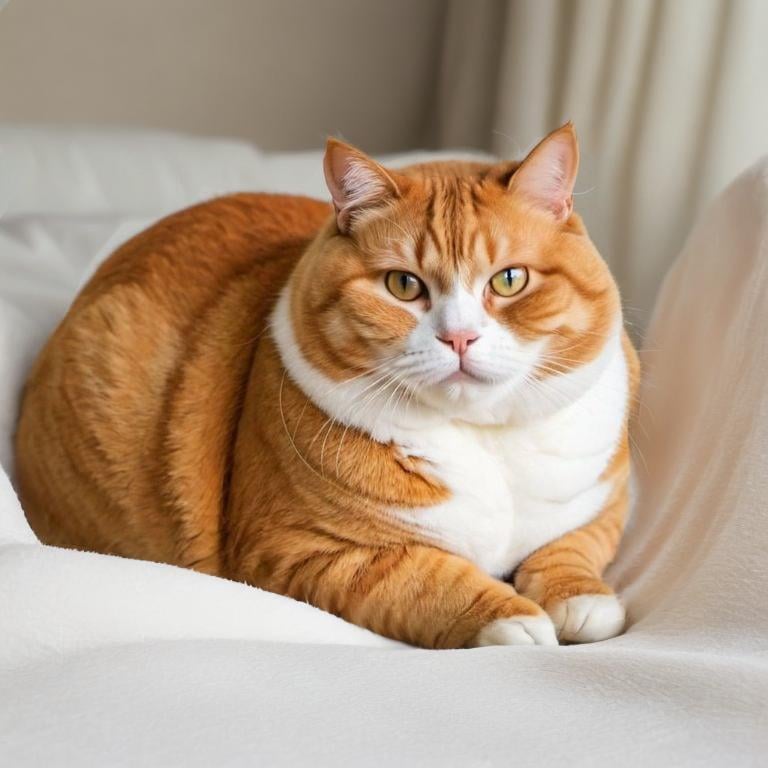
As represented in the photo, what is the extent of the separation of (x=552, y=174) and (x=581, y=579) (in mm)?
511

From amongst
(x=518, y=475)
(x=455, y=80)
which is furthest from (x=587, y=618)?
(x=455, y=80)

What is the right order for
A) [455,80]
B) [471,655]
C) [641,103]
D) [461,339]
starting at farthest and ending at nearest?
[455,80] → [641,103] → [461,339] → [471,655]

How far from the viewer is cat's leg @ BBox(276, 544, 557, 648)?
3.95 feet

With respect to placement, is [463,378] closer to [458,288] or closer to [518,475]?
[458,288]

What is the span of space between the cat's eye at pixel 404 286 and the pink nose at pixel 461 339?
0.09 m

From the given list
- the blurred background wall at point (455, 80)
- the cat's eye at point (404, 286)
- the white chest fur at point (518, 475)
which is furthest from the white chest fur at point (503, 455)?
the blurred background wall at point (455, 80)

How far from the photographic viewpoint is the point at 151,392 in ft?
4.99

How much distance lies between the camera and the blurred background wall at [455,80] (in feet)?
6.89

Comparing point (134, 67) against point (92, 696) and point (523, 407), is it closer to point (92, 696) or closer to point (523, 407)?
point (523, 407)

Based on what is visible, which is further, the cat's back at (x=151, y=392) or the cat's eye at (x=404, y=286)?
the cat's back at (x=151, y=392)

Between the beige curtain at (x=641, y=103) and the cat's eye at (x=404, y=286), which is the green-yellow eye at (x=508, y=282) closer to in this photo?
the cat's eye at (x=404, y=286)

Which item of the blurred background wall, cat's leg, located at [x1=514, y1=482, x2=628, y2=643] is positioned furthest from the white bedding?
the blurred background wall

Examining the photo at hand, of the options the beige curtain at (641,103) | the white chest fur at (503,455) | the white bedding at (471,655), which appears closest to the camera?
the white bedding at (471,655)

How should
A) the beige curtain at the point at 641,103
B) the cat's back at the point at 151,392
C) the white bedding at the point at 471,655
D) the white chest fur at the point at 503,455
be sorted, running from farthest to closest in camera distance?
the beige curtain at the point at 641,103, the cat's back at the point at 151,392, the white chest fur at the point at 503,455, the white bedding at the point at 471,655
